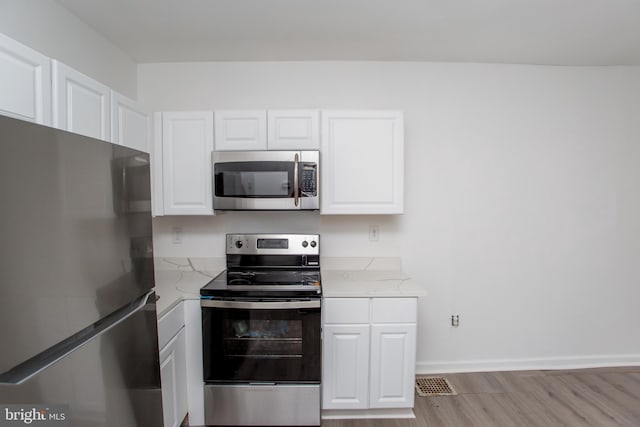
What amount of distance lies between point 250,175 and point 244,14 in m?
0.95

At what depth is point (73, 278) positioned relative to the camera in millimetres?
736

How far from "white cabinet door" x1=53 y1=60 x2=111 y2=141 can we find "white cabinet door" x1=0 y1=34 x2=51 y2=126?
0.03 meters

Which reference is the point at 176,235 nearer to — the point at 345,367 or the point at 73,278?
the point at 345,367

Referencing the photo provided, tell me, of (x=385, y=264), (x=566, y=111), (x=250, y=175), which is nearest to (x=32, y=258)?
(x=250, y=175)

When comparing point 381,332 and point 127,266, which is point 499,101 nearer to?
point 381,332

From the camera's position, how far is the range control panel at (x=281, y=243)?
2264 millimetres

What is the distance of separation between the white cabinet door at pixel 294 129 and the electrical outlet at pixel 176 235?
1.05 m

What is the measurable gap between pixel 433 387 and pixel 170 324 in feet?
6.37

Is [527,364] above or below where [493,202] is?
below

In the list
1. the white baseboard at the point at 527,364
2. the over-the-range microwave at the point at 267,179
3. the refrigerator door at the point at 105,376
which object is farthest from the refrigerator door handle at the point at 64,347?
the white baseboard at the point at 527,364

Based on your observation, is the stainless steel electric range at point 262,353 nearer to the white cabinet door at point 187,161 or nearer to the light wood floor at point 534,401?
the light wood floor at point 534,401

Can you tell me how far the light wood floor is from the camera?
1.96 meters

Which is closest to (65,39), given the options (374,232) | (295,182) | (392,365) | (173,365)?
(295,182)

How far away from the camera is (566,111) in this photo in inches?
98.7
